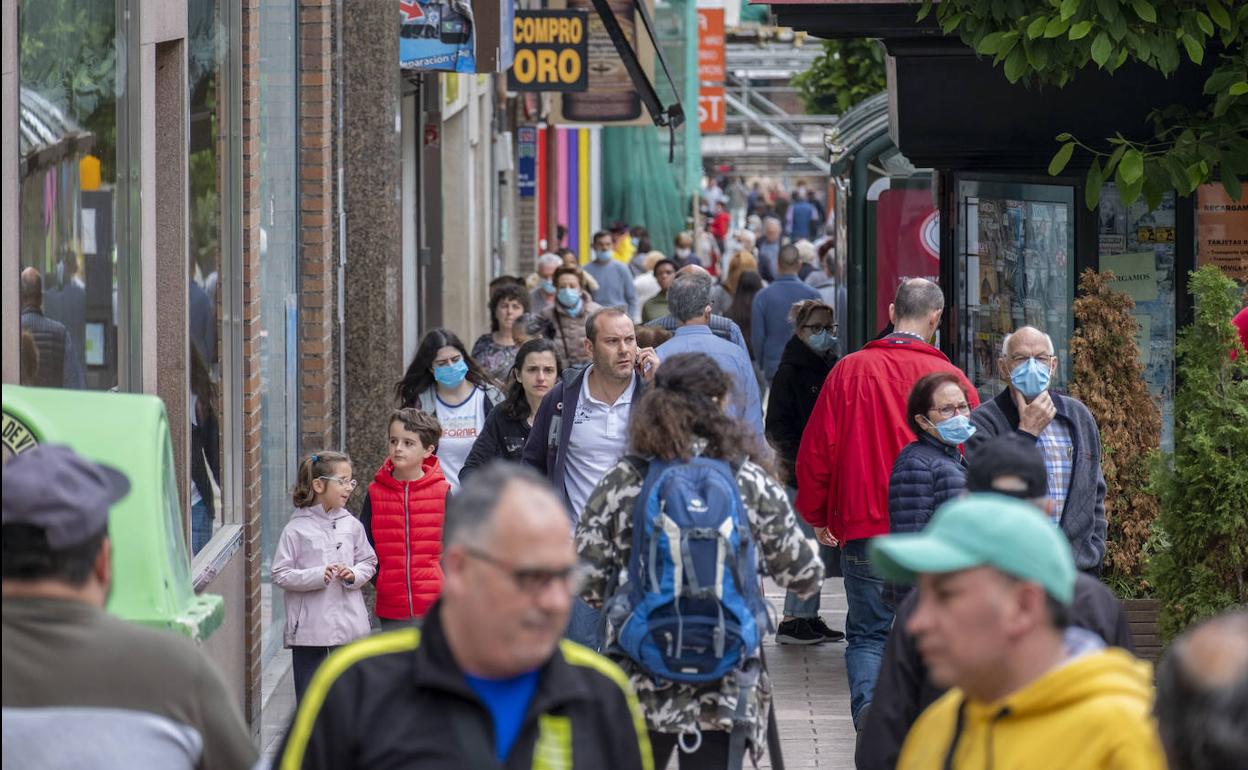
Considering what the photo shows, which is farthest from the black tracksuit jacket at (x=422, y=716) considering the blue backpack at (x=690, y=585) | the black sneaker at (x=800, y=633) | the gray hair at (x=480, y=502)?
the black sneaker at (x=800, y=633)

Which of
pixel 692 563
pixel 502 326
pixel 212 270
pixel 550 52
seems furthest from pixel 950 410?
pixel 550 52

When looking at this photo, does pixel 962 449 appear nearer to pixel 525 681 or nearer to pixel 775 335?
pixel 525 681

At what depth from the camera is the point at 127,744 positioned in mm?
3045

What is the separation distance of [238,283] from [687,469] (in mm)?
3119

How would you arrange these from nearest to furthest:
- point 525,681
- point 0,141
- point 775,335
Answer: point 525,681, point 0,141, point 775,335

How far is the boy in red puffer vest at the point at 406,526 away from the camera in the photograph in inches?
287

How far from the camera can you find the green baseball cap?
288 cm

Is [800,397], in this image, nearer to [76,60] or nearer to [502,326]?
[502,326]

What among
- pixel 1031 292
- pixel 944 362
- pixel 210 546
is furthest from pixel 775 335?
pixel 210 546

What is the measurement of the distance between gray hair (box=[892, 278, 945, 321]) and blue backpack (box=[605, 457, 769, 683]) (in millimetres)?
2791

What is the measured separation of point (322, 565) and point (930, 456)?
220 cm

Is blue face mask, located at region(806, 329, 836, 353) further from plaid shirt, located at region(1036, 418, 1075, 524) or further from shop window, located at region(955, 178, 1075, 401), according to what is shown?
plaid shirt, located at region(1036, 418, 1075, 524)

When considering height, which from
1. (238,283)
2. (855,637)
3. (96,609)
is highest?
(238,283)

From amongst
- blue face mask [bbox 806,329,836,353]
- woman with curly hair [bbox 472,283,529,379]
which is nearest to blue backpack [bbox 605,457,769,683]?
blue face mask [bbox 806,329,836,353]
